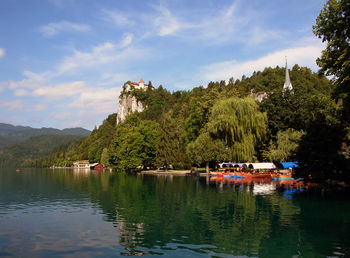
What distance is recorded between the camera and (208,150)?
55.4 metres

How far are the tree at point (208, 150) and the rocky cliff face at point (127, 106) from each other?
130714mm

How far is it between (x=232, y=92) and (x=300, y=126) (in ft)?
51.2

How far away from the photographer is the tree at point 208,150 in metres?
54.5

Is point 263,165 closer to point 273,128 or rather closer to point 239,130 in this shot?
point 239,130

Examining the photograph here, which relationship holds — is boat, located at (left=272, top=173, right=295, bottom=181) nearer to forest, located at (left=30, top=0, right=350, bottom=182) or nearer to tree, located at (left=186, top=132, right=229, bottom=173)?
forest, located at (left=30, top=0, right=350, bottom=182)

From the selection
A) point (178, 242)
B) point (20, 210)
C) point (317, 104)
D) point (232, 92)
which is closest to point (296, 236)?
point (178, 242)

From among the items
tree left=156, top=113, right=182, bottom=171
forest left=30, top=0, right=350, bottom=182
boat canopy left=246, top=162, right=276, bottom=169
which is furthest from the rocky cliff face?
boat canopy left=246, top=162, right=276, bottom=169

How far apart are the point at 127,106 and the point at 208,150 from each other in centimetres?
14306

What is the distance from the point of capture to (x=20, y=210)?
24047 mm

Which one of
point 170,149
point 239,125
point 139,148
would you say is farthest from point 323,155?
point 139,148

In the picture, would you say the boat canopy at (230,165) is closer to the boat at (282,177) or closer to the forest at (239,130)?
the forest at (239,130)

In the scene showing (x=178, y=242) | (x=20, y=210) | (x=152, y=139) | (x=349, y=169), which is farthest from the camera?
(x=152, y=139)

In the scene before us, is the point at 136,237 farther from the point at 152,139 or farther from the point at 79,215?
the point at 152,139

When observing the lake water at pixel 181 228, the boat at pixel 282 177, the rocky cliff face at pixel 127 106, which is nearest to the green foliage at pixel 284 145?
the boat at pixel 282 177
